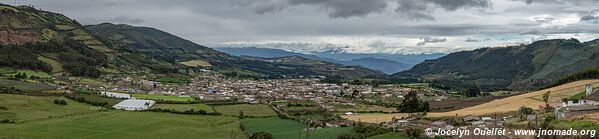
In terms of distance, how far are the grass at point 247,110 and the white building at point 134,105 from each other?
35.1ft

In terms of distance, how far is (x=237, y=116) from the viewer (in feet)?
253

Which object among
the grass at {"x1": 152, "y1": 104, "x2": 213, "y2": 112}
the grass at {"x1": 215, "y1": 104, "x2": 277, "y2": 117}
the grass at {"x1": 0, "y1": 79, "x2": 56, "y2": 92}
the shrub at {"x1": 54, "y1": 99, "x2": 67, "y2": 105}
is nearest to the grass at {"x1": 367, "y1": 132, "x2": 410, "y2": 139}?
the grass at {"x1": 215, "y1": 104, "x2": 277, "y2": 117}

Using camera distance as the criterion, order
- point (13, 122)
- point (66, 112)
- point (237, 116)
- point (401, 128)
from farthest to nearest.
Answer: point (237, 116) → point (66, 112) → point (13, 122) → point (401, 128)

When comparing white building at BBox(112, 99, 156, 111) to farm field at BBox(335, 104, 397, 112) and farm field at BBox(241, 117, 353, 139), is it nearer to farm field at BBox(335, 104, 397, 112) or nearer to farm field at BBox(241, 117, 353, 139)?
farm field at BBox(241, 117, 353, 139)

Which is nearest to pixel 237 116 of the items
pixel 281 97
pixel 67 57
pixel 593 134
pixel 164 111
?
pixel 164 111

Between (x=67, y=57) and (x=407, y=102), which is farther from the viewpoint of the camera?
(x=67, y=57)

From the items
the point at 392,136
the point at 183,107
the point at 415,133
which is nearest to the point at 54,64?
the point at 183,107

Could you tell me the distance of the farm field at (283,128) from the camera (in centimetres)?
5378

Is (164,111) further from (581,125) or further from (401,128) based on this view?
(581,125)

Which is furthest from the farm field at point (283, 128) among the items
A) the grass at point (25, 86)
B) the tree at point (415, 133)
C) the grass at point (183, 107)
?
the grass at point (25, 86)

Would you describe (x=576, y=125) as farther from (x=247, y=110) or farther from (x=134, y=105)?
(x=134, y=105)

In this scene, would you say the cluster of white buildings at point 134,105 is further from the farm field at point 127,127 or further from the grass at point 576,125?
the grass at point 576,125

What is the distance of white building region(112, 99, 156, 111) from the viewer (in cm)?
8269

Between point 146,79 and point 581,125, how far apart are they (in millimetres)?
127360
